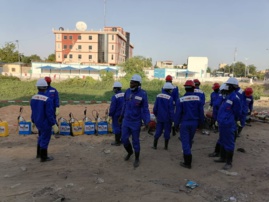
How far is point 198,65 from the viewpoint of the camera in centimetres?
6338

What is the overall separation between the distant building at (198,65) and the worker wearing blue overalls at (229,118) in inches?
2321

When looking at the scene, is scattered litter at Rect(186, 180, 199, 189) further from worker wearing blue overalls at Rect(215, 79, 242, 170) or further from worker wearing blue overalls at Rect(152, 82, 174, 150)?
worker wearing blue overalls at Rect(152, 82, 174, 150)

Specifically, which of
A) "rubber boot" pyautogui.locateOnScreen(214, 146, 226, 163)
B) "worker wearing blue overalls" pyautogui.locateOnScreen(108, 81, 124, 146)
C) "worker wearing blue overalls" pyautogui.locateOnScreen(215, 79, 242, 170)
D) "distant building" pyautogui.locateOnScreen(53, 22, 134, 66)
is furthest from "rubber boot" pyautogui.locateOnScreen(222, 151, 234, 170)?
"distant building" pyautogui.locateOnScreen(53, 22, 134, 66)

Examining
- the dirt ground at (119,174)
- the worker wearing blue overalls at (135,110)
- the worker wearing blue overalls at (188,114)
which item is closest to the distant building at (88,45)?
the dirt ground at (119,174)

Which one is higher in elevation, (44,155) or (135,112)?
(135,112)

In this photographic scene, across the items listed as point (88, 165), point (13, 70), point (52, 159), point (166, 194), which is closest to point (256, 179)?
point (166, 194)

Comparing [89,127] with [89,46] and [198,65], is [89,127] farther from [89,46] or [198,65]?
[89,46]

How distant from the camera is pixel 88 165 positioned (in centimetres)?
532

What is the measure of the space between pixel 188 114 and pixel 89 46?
64685 mm

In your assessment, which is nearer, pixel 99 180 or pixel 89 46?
pixel 99 180

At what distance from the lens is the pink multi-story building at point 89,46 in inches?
2603

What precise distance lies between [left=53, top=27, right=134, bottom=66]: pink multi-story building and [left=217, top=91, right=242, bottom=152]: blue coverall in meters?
62.4

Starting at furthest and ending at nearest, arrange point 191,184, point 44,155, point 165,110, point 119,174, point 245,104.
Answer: point 245,104 → point 165,110 → point 44,155 → point 119,174 → point 191,184


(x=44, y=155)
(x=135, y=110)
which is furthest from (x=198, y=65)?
(x=44, y=155)
